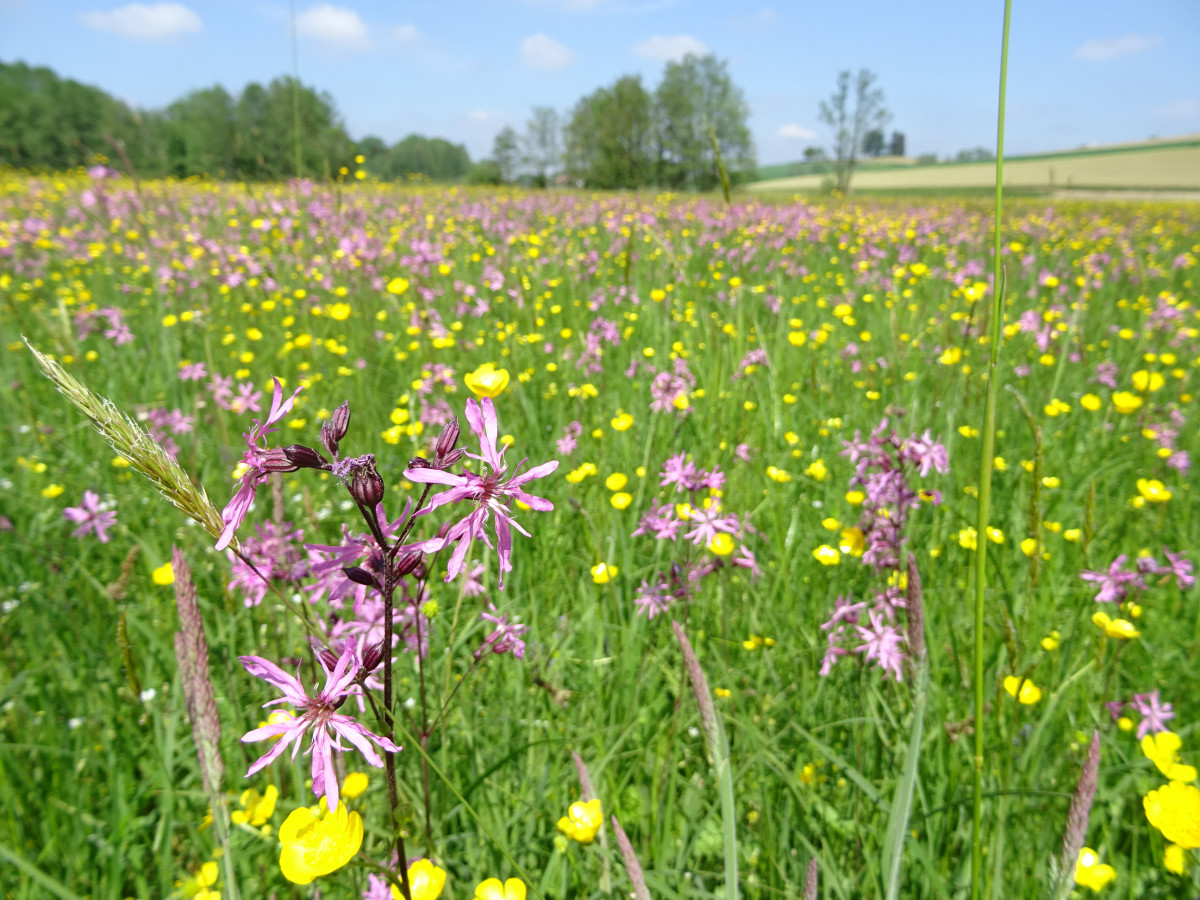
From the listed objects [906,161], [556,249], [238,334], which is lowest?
[238,334]

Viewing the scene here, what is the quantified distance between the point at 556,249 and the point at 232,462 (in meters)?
4.45

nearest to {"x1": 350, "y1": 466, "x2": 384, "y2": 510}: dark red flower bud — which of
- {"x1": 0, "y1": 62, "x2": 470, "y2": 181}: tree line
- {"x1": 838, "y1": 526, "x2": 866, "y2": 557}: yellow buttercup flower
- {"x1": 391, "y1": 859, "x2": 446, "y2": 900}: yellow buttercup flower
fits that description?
{"x1": 391, "y1": 859, "x2": 446, "y2": 900}: yellow buttercup flower

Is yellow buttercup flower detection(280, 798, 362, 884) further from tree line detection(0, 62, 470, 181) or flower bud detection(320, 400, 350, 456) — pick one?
tree line detection(0, 62, 470, 181)

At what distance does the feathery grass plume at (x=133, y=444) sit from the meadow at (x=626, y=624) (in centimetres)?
6

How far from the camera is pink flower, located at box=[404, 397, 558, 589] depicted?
66 cm

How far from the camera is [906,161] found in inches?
3027

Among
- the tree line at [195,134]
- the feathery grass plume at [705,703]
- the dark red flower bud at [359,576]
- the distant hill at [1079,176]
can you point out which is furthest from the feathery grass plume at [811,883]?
the distant hill at [1079,176]

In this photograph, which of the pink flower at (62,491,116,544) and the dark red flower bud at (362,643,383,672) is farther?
the pink flower at (62,491,116,544)

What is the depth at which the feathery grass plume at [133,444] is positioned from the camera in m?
0.58

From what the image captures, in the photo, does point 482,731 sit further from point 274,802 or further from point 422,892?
point 422,892

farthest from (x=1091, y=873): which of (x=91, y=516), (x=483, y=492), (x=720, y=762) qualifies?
(x=91, y=516)

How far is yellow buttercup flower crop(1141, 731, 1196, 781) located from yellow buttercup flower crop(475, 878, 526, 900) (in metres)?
1.00

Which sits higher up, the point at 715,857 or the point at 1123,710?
the point at 1123,710

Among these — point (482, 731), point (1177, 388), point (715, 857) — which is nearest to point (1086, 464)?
point (1177, 388)
